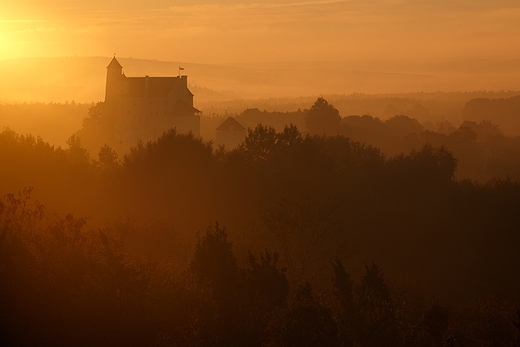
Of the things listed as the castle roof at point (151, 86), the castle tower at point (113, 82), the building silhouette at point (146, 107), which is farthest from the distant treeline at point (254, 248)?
the castle tower at point (113, 82)

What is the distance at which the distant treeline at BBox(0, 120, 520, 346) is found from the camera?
23328mm

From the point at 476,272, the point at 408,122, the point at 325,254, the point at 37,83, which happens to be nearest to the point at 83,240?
the point at 325,254

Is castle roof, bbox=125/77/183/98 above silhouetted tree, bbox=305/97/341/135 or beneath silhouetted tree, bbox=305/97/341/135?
above

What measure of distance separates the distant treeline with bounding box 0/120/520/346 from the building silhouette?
24889 mm

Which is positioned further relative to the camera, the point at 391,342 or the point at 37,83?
the point at 37,83

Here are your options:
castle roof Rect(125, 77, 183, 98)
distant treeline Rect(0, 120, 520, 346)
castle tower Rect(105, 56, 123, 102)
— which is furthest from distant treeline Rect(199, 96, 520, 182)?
castle tower Rect(105, 56, 123, 102)

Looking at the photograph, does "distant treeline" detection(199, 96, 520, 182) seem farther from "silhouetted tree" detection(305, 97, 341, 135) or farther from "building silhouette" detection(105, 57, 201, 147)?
"building silhouette" detection(105, 57, 201, 147)

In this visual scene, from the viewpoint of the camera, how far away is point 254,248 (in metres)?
36.5

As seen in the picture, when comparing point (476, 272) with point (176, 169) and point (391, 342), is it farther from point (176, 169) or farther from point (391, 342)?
point (391, 342)

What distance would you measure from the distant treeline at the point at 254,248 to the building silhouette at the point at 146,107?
24889 millimetres

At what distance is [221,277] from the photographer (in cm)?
2606

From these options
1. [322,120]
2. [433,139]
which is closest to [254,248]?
[433,139]

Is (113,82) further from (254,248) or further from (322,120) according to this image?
(254,248)

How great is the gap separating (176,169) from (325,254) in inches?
578
